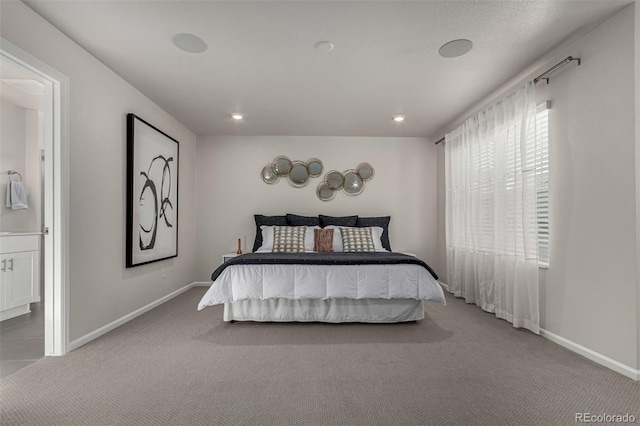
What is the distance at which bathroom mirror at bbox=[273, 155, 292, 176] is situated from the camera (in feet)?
16.4

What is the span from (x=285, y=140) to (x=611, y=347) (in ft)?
14.6

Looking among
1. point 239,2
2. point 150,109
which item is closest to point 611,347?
point 239,2

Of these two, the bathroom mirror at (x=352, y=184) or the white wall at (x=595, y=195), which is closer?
the white wall at (x=595, y=195)

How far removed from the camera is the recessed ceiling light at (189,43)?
2.30 meters

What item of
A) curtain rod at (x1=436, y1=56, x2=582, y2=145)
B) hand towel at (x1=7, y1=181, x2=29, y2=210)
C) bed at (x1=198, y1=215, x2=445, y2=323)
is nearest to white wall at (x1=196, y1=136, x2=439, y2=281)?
bed at (x1=198, y1=215, x2=445, y2=323)

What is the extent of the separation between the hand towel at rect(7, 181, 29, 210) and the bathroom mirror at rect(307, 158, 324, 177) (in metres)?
3.70

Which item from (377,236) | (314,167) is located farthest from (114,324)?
(314,167)

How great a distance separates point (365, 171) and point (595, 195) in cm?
313

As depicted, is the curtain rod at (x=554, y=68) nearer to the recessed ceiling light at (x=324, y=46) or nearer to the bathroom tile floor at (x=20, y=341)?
the recessed ceiling light at (x=324, y=46)

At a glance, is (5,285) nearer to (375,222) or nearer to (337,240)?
(337,240)

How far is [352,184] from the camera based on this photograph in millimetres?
5035

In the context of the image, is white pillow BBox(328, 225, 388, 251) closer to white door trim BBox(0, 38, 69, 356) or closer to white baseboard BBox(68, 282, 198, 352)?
white baseboard BBox(68, 282, 198, 352)

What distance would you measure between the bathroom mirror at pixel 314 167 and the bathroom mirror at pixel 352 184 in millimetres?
443

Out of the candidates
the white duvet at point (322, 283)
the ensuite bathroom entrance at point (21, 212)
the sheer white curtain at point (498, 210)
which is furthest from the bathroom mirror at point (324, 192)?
the ensuite bathroom entrance at point (21, 212)
